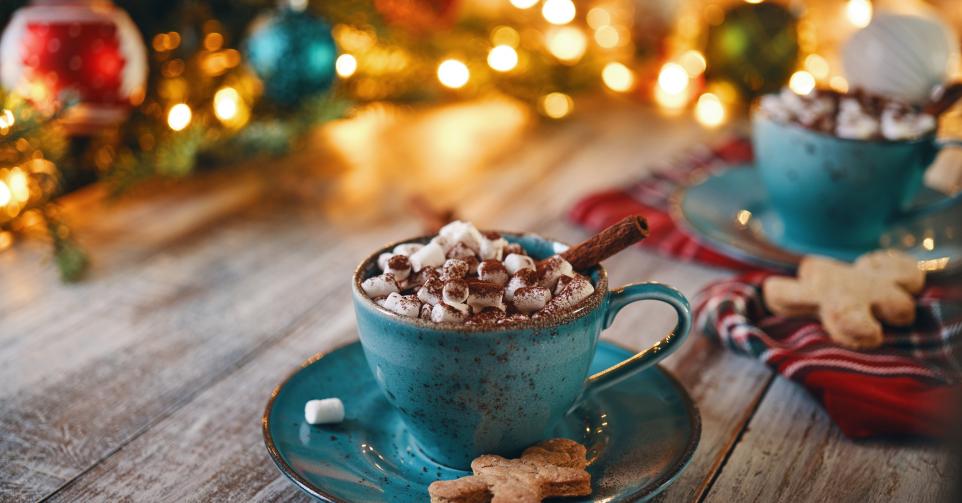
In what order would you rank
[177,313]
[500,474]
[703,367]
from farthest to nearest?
[177,313] < [703,367] < [500,474]

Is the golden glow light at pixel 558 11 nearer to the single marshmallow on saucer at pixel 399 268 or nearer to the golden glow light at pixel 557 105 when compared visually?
the golden glow light at pixel 557 105

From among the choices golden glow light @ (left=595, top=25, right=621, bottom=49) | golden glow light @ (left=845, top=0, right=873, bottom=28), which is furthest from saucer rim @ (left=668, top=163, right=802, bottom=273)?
golden glow light @ (left=845, top=0, right=873, bottom=28)

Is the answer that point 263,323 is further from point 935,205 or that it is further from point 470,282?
point 935,205

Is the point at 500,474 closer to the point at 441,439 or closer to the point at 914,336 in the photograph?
the point at 441,439

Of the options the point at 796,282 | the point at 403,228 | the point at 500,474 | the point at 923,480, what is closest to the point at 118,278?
the point at 403,228

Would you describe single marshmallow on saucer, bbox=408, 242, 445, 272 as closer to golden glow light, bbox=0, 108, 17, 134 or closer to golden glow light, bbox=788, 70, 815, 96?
golden glow light, bbox=0, 108, 17, 134

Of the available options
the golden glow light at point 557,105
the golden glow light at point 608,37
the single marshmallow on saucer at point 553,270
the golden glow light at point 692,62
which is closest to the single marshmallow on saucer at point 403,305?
the single marshmallow on saucer at point 553,270
